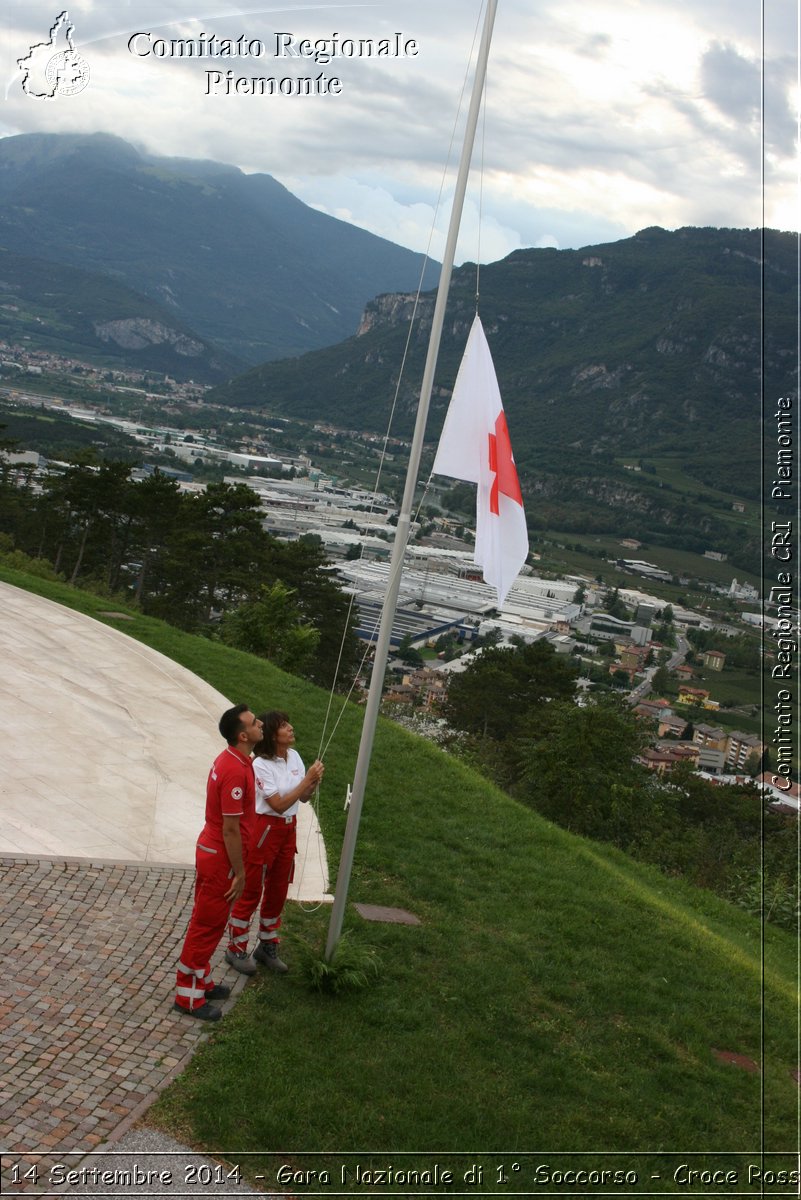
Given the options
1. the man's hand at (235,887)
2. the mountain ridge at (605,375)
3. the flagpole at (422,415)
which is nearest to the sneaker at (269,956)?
the man's hand at (235,887)

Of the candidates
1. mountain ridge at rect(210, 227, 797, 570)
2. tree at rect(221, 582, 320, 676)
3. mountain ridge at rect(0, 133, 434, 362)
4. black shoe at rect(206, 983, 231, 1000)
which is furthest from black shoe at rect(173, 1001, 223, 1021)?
mountain ridge at rect(0, 133, 434, 362)

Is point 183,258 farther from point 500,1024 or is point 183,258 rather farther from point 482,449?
point 500,1024

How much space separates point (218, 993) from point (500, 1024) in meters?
1.46

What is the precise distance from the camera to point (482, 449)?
16.6 feet

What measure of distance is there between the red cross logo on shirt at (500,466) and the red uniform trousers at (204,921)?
7.06 feet

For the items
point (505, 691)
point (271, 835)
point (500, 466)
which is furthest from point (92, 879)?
point (505, 691)

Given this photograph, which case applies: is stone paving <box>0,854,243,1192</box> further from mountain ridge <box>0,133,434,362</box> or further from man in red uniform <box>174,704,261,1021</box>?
mountain ridge <box>0,133,434,362</box>

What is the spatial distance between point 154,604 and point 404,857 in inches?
883

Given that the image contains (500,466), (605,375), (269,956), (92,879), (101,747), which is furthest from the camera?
(605,375)

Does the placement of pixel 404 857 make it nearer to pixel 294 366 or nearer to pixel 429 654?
pixel 429 654

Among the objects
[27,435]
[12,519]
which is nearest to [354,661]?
[12,519]

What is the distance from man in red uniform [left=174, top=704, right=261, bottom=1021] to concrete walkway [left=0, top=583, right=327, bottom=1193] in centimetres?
Answer: 16

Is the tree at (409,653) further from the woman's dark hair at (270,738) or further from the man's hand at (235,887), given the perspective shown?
the man's hand at (235,887)

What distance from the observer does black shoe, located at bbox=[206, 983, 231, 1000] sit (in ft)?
16.4
